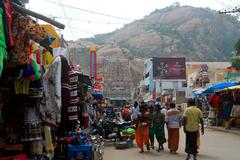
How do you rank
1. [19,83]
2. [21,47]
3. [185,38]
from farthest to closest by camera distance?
[185,38] → [19,83] → [21,47]

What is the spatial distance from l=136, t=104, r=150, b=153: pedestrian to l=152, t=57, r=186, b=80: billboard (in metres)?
57.4

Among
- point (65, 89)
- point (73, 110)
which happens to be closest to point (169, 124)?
point (73, 110)

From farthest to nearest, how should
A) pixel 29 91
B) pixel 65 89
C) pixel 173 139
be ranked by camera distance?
pixel 173 139, pixel 65 89, pixel 29 91

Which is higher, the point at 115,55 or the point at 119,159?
the point at 115,55

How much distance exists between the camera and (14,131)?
19.9 ft

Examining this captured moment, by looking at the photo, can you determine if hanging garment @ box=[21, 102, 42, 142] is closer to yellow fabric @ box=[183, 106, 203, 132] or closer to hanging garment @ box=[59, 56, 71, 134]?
hanging garment @ box=[59, 56, 71, 134]

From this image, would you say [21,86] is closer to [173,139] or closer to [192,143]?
[192,143]

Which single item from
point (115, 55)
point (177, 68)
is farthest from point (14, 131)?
point (115, 55)

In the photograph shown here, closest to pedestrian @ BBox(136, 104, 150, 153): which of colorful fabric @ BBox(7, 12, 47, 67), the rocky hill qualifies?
colorful fabric @ BBox(7, 12, 47, 67)

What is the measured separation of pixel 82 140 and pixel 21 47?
4.13m

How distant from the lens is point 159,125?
45.7 feet

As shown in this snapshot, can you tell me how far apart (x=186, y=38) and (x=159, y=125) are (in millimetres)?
130594

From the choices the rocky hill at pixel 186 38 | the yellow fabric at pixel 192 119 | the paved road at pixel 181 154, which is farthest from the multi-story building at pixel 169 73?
the yellow fabric at pixel 192 119

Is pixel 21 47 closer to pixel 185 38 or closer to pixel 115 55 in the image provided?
pixel 115 55
